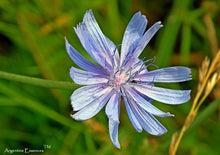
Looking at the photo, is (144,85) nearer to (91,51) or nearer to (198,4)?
(91,51)

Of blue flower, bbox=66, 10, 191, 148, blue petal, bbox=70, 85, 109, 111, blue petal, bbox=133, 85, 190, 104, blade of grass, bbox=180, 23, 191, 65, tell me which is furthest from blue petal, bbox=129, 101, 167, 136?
blade of grass, bbox=180, 23, 191, 65

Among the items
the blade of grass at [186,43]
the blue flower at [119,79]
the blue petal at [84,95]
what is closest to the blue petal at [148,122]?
the blue flower at [119,79]

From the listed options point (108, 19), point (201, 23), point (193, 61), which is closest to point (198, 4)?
point (201, 23)

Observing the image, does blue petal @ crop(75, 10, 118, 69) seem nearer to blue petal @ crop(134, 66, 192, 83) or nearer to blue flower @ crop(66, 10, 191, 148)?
blue flower @ crop(66, 10, 191, 148)

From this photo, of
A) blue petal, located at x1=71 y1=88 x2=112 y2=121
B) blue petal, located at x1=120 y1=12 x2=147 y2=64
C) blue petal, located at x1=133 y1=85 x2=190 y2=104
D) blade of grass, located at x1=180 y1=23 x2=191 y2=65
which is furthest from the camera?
blade of grass, located at x1=180 y1=23 x2=191 y2=65

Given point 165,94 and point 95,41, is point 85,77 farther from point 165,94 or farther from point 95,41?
point 165,94
